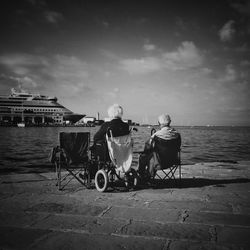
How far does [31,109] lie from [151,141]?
11436cm

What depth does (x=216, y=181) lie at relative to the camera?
237 inches

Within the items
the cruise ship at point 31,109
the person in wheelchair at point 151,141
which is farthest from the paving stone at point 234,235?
the cruise ship at point 31,109

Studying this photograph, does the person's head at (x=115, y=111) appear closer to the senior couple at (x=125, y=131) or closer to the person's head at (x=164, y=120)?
→ the senior couple at (x=125, y=131)

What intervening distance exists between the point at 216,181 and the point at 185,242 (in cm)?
373

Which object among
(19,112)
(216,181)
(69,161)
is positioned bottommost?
(216,181)

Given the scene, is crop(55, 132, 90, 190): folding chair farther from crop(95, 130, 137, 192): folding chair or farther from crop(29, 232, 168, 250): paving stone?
crop(29, 232, 168, 250): paving stone

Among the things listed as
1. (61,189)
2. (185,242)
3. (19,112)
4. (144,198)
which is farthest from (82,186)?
(19,112)

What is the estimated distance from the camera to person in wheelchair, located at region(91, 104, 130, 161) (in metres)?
4.87

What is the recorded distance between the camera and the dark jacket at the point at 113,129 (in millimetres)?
4844

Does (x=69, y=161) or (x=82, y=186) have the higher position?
(x=69, y=161)

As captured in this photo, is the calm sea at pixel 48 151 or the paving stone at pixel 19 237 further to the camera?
the calm sea at pixel 48 151

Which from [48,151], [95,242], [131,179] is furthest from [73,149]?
[48,151]

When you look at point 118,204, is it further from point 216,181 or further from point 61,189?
point 216,181

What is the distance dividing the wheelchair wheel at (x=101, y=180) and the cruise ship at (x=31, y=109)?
111 m
